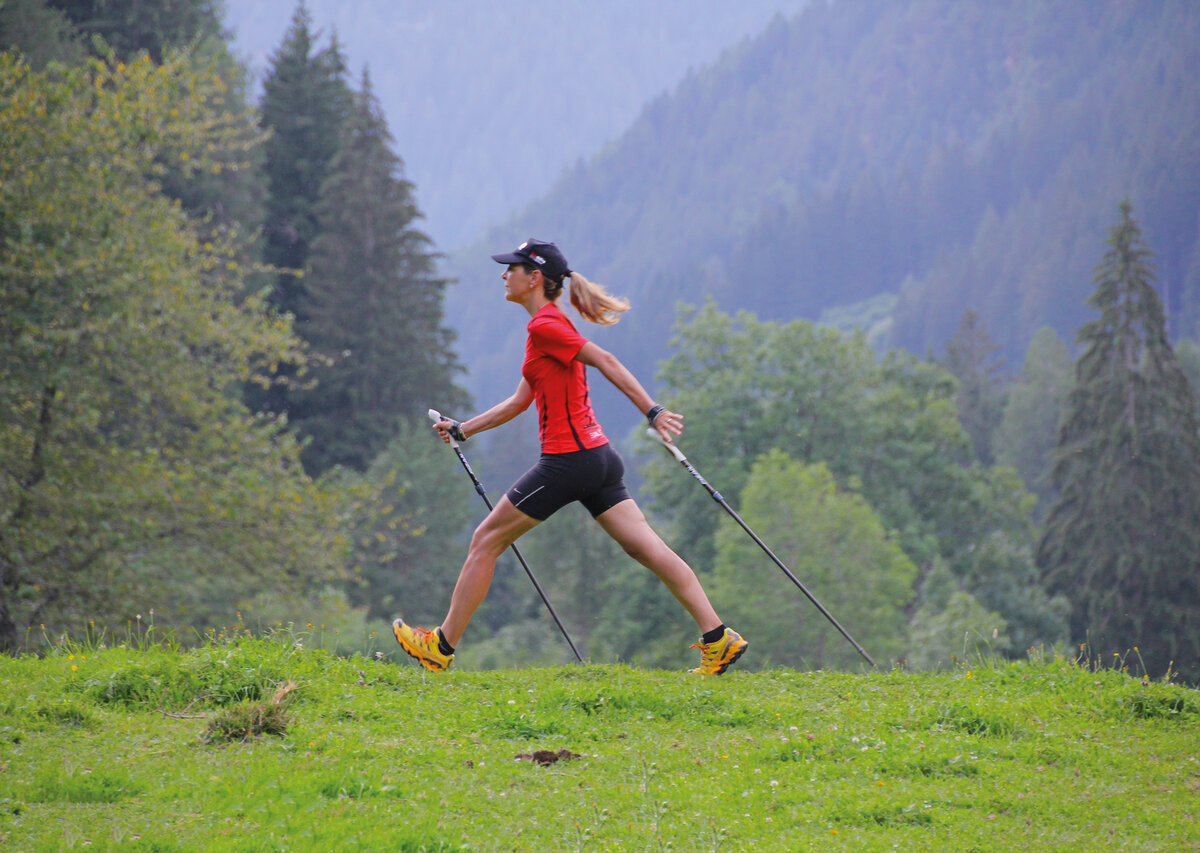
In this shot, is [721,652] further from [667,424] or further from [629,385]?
[629,385]

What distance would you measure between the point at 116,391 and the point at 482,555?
11.9m

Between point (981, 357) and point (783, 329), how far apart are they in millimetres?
48469

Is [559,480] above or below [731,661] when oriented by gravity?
above

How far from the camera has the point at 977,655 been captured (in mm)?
7699

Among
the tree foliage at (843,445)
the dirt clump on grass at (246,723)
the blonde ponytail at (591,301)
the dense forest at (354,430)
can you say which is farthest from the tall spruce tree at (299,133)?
the dirt clump on grass at (246,723)

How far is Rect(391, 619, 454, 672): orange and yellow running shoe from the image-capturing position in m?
7.32

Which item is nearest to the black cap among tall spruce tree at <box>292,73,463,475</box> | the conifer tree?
tall spruce tree at <box>292,73,463,475</box>

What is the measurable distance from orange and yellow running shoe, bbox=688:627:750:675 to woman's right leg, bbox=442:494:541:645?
145 cm

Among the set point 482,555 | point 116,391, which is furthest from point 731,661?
point 116,391

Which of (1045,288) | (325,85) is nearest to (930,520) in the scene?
(325,85)

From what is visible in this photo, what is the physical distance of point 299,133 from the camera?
153ft

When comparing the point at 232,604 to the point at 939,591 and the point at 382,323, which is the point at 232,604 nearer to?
the point at 382,323

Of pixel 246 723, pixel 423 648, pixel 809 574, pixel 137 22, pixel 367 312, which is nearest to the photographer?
pixel 246 723

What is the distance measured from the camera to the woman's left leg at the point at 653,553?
7.11 meters
